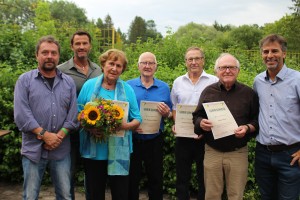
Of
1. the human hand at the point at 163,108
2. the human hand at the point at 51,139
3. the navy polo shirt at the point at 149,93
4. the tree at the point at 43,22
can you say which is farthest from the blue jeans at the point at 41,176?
the tree at the point at 43,22

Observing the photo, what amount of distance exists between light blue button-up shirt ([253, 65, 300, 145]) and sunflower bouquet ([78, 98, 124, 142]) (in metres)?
1.56

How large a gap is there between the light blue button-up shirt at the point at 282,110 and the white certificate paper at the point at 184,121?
34.8 inches

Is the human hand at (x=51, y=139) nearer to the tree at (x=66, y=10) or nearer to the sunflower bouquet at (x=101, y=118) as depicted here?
the sunflower bouquet at (x=101, y=118)

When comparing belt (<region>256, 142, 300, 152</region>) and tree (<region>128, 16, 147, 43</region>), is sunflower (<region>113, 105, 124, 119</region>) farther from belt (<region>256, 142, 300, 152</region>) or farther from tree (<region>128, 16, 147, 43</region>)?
tree (<region>128, 16, 147, 43</region>)

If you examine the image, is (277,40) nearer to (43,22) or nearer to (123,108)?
(123,108)

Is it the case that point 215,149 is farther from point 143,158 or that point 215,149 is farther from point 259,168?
point 143,158

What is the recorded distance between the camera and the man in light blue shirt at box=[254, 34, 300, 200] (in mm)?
3465

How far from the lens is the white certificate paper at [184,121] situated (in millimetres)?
4172

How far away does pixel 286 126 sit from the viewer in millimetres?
3479

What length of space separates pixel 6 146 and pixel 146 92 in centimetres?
279

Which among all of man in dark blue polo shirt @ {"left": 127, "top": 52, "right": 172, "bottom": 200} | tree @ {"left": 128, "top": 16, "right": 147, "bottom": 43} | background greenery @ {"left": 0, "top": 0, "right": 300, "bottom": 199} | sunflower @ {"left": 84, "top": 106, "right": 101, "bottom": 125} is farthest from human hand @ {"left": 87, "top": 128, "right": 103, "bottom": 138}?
tree @ {"left": 128, "top": 16, "right": 147, "bottom": 43}

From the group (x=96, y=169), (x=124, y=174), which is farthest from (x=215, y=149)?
(x=96, y=169)

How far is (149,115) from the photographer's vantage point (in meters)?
4.24

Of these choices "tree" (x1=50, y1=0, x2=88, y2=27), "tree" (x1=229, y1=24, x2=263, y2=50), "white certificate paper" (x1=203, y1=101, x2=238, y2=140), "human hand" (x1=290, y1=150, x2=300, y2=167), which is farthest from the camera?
"tree" (x1=50, y1=0, x2=88, y2=27)
